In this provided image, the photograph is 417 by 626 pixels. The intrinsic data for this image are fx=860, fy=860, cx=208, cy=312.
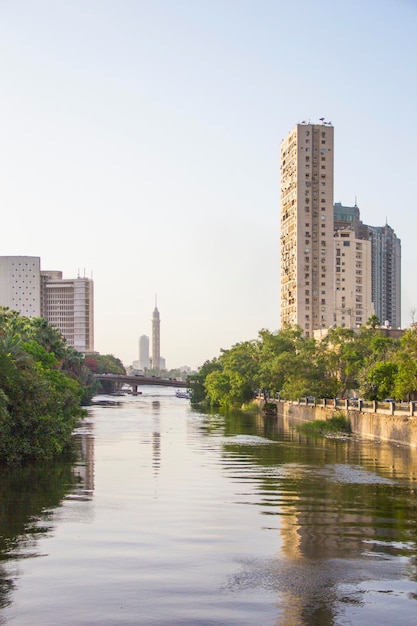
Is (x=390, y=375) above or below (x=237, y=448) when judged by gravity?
above

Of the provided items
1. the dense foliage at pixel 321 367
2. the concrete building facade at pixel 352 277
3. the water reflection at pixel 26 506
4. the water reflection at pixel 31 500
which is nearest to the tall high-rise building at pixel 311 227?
the concrete building facade at pixel 352 277

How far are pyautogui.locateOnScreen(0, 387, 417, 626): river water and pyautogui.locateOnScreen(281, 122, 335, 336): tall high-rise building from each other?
11669 cm

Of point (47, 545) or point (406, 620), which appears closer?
point (406, 620)

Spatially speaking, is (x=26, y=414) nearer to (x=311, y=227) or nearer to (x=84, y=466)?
(x=84, y=466)

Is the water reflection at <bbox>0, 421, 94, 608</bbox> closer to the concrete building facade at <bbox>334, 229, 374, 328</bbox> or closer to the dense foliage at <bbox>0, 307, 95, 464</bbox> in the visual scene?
the dense foliage at <bbox>0, 307, 95, 464</bbox>

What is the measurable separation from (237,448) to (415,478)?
19.0 metres

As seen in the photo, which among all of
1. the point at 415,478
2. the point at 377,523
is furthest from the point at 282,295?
the point at 377,523

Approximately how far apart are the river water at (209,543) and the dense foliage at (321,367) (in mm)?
22297

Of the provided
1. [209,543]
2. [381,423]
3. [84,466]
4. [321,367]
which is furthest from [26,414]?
[321,367]

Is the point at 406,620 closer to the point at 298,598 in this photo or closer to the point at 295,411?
the point at 298,598

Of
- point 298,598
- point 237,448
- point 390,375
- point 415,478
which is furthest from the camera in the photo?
point 390,375

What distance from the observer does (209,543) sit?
24594 mm

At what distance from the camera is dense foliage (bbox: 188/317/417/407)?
6806 centimetres

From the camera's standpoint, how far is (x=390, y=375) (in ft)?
229
